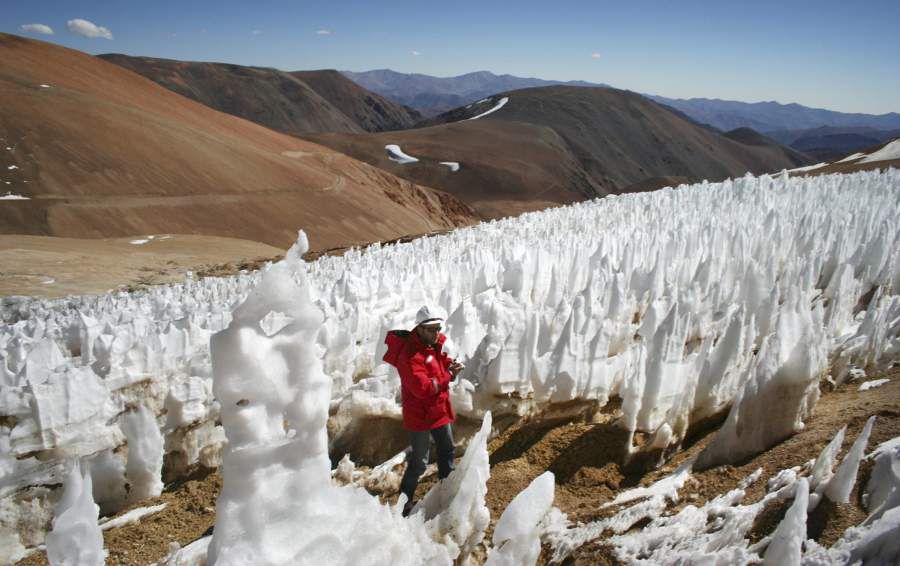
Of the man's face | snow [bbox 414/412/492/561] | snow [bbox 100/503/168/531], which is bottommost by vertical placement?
snow [bbox 100/503/168/531]

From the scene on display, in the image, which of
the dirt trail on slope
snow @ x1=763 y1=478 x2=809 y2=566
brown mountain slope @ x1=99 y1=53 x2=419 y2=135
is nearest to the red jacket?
the dirt trail on slope

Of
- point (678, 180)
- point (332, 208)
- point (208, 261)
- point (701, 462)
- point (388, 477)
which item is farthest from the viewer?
point (678, 180)

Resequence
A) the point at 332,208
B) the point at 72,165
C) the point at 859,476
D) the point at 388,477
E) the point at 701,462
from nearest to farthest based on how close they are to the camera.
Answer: the point at 859,476 → the point at 701,462 → the point at 388,477 → the point at 72,165 → the point at 332,208

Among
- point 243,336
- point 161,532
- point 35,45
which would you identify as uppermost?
point 35,45

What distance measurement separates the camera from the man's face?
3.07 metres

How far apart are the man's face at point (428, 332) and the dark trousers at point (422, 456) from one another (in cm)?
48

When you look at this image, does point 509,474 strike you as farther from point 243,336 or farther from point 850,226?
point 850,226

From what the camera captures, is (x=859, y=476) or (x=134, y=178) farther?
(x=134, y=178)

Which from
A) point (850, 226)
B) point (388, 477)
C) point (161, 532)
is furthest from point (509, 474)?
point (850, 226)

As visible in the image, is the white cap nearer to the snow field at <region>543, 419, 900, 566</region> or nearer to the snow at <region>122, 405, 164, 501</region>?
the snow field at <region>543, 419, 900, 566</region>

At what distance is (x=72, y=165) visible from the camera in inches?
898

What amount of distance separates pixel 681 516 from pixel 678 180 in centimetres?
4254

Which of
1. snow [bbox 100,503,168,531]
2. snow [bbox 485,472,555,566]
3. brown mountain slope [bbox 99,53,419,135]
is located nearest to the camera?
snow [bbox 485,472,555,566]

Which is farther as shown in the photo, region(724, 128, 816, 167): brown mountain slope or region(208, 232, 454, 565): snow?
region(724, 128, 816, 167): brown mountain slope
